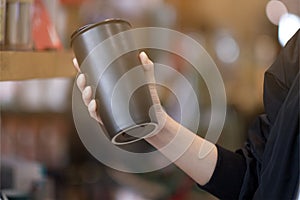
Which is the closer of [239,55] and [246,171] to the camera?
[246,171]

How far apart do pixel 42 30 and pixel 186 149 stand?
391 mm

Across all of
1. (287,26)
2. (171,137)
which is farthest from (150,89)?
(287,26)

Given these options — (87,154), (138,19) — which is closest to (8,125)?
(87,154)

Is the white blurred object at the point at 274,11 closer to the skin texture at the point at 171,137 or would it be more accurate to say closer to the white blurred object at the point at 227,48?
the white blurred object at the point at 227,48

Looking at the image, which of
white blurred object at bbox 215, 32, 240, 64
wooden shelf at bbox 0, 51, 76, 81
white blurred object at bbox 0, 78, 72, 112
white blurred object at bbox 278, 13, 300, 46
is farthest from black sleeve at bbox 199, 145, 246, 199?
white blurred object at bbox 215, 32, 240, 64

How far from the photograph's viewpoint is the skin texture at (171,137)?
29.0 inches

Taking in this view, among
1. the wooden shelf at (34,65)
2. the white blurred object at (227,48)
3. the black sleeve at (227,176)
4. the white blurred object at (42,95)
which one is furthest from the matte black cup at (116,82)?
the white blurred object at (227,48)

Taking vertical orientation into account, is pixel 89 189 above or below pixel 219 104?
below

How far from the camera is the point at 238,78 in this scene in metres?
2.26

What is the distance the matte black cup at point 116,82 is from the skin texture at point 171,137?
0.02m

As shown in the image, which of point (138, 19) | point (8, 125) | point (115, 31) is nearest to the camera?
point (115, 31)

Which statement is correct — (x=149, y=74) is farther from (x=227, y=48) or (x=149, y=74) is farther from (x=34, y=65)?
(x=227, y=48)

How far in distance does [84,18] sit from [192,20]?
2.06 feet

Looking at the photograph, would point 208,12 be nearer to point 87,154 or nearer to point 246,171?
point 87,154
